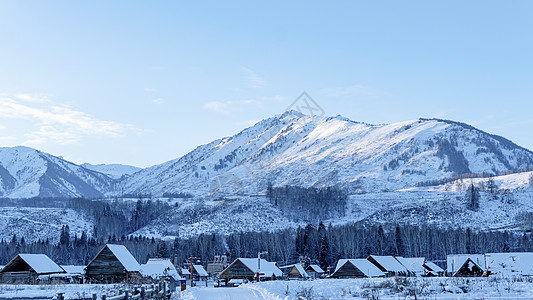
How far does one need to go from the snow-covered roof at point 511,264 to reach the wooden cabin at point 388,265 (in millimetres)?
16327

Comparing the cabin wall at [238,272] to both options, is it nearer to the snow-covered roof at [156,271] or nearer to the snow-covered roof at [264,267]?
the snow-covered roof at [264,267]

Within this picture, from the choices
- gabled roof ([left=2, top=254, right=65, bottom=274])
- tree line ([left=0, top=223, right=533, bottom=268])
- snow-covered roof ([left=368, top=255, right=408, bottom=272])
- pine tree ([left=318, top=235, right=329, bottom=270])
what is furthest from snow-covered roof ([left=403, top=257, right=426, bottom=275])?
gabled roof ([left=2, top=254, right=65, bottom=274])

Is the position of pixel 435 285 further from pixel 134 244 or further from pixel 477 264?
pixel 134 244

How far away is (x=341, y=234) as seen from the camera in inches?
5556

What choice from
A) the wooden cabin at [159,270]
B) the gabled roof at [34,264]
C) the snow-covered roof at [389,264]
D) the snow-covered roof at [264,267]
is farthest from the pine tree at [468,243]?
the gabled roof at [34,264]

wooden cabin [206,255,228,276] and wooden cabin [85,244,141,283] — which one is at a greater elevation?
wooden cabin [85,244,141,283]

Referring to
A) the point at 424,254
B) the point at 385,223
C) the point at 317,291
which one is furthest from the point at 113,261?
the point at 385,223

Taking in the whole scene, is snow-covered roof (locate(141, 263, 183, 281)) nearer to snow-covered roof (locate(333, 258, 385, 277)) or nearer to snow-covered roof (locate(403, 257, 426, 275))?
snow-covered roof (locate(333, 258, 385, 277))

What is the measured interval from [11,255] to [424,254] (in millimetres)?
98474

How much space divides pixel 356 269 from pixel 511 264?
2041 cm

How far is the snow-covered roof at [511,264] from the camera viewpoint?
69750 millimetres

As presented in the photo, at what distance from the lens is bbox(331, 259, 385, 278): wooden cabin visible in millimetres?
80562

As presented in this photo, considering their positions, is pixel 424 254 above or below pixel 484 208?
below

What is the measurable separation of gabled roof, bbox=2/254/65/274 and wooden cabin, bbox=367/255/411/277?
4605 cm
